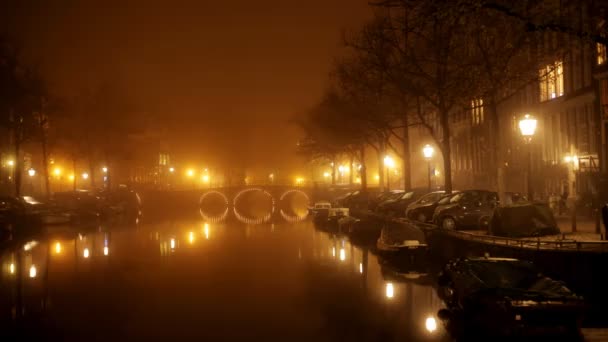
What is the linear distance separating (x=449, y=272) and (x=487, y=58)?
14.4 metres

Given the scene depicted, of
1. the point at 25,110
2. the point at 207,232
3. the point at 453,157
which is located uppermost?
the point at 25,110

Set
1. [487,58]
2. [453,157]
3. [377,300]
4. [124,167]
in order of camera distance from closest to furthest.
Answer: [377,300] < [487,58] < [453,157] < [124,167]

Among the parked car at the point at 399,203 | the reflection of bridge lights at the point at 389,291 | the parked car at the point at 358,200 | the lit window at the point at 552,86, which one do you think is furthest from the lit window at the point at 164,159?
the reflection of bridge lights at the point at 389,291

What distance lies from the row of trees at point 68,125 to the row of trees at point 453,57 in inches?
932

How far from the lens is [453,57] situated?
34.1 meters

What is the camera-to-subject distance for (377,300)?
19.4 meters

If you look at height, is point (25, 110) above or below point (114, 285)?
above

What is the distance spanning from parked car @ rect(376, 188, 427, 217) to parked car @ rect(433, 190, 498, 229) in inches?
425

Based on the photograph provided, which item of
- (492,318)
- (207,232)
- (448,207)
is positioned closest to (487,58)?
(448,207)

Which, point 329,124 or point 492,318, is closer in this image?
point 492,318

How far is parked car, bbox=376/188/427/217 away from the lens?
139 ft

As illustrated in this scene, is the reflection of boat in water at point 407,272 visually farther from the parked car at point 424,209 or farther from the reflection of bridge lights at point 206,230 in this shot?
the reflection of bridge lights at point 206,230

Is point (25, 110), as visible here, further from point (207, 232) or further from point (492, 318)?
point (492, 318)

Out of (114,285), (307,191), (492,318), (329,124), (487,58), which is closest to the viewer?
(492,318)
